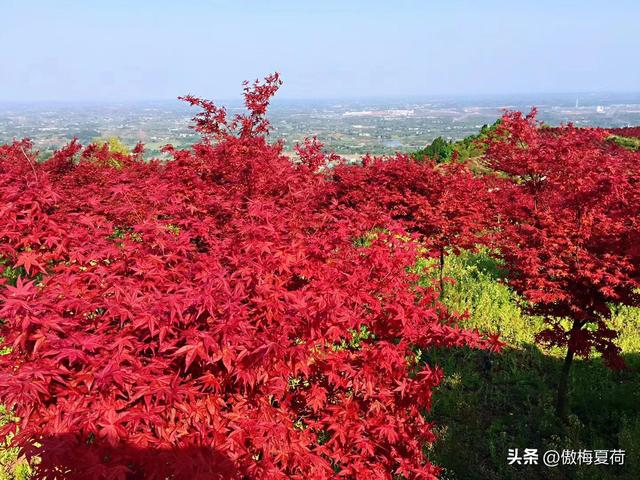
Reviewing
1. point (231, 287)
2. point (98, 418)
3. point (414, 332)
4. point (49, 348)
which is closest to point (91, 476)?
point (98, 418)

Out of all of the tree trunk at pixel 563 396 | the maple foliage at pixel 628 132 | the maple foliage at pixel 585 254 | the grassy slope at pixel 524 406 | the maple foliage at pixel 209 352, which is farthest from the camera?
the maple foliage at pixel 628 132

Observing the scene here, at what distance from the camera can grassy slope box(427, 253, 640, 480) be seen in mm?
5500

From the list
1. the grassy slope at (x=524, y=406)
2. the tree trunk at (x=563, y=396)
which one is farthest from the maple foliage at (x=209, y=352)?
the tree trunk at (x=563, y=396)

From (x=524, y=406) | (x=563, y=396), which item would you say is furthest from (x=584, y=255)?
(x=524, y=406)

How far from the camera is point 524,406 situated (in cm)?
688

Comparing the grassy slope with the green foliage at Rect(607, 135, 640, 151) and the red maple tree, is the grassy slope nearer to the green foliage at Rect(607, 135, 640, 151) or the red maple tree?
the red maple tree

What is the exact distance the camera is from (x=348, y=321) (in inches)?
128

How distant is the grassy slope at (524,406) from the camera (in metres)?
5.50

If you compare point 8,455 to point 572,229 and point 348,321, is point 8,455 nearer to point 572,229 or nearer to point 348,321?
point 348,321

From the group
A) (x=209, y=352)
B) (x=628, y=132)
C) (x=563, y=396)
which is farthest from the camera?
(x=628, y=132)

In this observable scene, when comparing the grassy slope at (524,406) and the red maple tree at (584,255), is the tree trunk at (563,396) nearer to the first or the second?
the red maple tree at (584,255)

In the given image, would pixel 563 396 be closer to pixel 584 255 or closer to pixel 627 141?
pixel 584 255

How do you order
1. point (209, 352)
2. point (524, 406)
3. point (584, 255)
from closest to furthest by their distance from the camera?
point (209, 352) → point (584, 255) → point (524, 406)

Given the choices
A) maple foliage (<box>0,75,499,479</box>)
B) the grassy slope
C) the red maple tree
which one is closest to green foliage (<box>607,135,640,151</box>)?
the grassy slope
